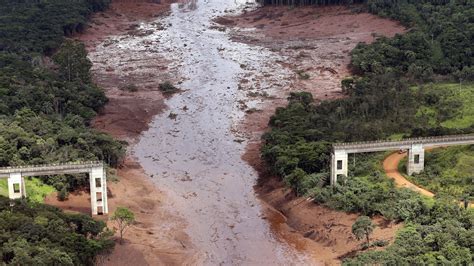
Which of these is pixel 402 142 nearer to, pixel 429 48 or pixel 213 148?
pixel 213 148

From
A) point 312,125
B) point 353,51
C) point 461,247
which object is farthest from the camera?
point 353,51

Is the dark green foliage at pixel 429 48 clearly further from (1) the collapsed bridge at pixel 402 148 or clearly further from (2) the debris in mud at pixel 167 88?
(1) the collapsed bridge at pixel 402 148

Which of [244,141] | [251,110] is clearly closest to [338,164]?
[244,141]

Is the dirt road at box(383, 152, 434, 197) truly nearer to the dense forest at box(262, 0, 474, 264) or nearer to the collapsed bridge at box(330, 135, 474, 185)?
the dense forest at box(262, 0, 474, 264)

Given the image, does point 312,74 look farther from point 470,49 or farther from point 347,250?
point 347,250

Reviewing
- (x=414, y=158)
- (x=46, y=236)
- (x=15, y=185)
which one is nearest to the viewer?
(x=46, y=236)

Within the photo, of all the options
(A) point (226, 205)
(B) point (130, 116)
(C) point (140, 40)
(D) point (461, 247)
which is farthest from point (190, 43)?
(D) point (461, 247)

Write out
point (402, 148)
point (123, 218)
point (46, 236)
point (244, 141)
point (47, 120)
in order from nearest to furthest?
point (46, 236), point (123, 218), point (402, 148), point (47, 120), point (244, 141)
